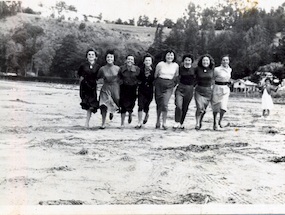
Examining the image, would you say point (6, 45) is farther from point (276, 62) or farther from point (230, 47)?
point (276, 62)

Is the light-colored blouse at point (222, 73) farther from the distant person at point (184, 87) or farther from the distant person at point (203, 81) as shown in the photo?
the distant person at point (184, 87)

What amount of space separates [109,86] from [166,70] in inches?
37.5

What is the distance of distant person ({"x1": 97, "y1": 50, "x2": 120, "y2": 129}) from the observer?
637 centimetres

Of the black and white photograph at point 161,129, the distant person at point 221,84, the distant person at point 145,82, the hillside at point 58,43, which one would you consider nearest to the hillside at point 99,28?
the hillside at point 58,43

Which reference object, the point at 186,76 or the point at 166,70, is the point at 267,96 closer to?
the point at 186,76

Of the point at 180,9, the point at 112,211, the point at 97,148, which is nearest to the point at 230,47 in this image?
the point at 180,9

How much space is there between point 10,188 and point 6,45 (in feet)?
24.8

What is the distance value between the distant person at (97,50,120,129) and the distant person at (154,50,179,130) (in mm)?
651

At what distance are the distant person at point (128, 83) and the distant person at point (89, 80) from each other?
43 cm

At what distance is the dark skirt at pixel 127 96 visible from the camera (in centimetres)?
658

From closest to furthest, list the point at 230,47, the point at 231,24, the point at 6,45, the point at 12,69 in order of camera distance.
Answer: the point at 231,24 → the point at 230,47 → the point at 6,45 → the point at 12,69

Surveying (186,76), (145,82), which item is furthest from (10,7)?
(186,76)

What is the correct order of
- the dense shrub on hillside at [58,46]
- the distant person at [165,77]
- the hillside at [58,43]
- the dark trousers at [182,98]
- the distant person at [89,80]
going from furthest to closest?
the dense shrub on hillside at [58,46], the hillside at [58,43], the dark trousers at [182,98], the distant person at [165,77], the distant person at [89,80]

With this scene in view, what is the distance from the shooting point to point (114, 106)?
21.4ft
